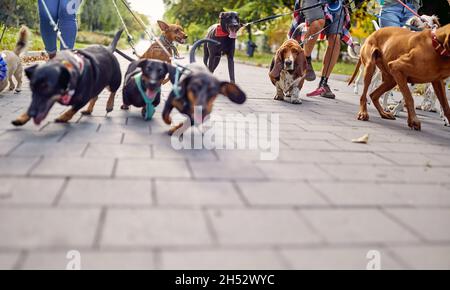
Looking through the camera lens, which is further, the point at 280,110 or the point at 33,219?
the point at 280,110

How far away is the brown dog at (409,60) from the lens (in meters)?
4.34

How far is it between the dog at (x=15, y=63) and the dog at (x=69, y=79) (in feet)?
6.34

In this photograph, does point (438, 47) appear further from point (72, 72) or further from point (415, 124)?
point (72, 72)

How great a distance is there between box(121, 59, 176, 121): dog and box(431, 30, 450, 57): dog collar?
2.93m

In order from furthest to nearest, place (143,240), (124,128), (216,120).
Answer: (216,120) → (124,128) → (143,240)

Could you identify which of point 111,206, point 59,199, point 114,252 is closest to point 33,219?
point 59,199

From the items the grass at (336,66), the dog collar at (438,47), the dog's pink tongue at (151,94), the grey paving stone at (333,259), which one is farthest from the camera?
the grass at (336,66)

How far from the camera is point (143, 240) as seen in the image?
1.71 meters

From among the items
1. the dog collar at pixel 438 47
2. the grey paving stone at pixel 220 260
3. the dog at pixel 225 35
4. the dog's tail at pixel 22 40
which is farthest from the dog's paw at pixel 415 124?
the dog's tail at pixel 22 40

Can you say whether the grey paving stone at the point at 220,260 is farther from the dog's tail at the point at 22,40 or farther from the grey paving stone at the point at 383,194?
the dog's tail at the point at 22,40

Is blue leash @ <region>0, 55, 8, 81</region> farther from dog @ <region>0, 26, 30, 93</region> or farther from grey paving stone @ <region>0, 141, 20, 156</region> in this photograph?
grey paving stone @ <region>0, 141, 20, 156</region>

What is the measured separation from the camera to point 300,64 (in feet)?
20.0

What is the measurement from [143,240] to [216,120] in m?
2.88
